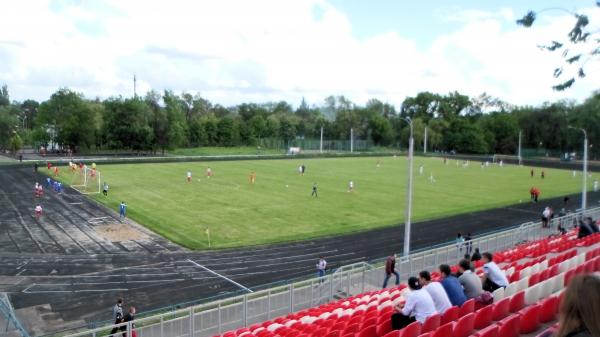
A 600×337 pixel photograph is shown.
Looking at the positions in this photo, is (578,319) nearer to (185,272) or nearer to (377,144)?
(185,272)

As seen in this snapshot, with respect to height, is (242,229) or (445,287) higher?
(445,287)

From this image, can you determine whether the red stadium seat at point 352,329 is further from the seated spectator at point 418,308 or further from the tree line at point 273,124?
the tree line at point 273,124

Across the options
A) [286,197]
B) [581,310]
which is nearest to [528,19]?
[581,310]

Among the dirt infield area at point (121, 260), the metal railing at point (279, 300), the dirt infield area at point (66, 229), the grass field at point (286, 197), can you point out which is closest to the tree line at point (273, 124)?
the grass field at point (286, 197)

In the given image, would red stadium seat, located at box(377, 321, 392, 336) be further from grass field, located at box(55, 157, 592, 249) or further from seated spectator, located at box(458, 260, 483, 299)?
grass field, located at box(55, 157, 592, 249)

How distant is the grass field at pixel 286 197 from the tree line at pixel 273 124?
28225 mm

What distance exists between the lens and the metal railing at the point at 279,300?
47.9ft

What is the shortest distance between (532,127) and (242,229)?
11137 cm

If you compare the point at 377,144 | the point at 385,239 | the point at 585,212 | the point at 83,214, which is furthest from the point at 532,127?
the point at 83,214

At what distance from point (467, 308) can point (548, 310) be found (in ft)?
4.54

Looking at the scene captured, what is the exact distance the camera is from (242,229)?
3356 cm

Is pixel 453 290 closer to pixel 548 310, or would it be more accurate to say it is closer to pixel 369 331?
pixel 548 310

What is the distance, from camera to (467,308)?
31.2 ft

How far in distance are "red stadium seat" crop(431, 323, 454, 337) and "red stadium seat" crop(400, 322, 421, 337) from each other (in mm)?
625
